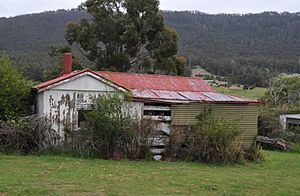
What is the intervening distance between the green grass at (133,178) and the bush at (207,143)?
731 millimetres

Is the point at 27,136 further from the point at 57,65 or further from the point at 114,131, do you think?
the point at 57,65

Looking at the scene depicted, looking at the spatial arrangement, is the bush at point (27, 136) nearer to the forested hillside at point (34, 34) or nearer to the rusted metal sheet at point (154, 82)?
the rusted metal sheet at point (154, 82)

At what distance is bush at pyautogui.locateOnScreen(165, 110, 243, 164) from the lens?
18.4 metres

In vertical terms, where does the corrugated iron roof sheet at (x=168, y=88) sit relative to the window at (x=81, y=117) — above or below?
above

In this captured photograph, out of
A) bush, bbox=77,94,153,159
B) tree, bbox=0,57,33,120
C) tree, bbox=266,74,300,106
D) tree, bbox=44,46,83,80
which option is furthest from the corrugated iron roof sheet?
tree, bbox=266,74,300,106

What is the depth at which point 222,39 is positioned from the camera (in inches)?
3396

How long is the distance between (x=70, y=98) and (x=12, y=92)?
288 cm

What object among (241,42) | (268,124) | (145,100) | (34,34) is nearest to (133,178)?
(145,100)

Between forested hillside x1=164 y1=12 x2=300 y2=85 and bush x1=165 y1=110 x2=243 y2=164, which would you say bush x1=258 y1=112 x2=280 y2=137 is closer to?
bush x1=165 y1=110 x2=243 y2=164

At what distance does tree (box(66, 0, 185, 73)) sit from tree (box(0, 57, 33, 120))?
1483cm

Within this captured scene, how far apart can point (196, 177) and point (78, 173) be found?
3.71m

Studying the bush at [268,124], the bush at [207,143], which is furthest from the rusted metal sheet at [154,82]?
the bush at [268,124]

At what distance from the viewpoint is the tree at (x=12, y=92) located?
64.0 ft

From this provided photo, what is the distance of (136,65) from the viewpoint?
121ft
